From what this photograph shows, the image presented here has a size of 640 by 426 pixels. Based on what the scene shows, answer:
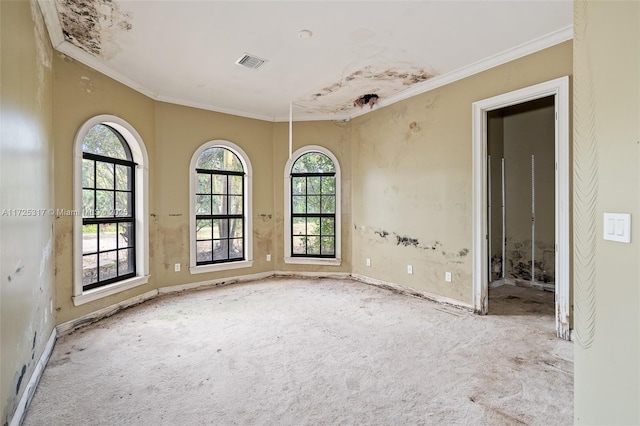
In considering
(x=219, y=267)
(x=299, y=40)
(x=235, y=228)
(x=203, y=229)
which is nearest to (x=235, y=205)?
(x=235, y=228)

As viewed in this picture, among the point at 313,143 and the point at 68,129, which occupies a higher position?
the point at 313,143

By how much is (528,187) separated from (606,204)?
4152mm

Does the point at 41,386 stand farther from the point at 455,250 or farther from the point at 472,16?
the point at 472,16

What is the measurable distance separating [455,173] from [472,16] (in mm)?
1718

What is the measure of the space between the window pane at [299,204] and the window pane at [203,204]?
1467mm

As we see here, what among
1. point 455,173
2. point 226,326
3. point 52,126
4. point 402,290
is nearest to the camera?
point 52,126

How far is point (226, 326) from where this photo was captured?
10.9 ft

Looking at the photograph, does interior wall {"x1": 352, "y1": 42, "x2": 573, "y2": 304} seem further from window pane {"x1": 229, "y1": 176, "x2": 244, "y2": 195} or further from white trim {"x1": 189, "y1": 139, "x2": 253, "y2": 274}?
window pane {"x1": 229, "y1": 176, "x2": 244, "y2": 195}

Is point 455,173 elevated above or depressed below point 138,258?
above

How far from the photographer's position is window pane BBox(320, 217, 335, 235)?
560 centimetres

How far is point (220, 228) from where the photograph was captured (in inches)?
205

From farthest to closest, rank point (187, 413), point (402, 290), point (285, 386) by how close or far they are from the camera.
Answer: point (402, 290)
point (285, 386)
point (187, 413)

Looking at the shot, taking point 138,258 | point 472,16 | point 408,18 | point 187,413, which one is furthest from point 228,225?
point 472,16

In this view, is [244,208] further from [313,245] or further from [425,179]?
[425,179]
